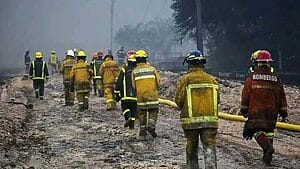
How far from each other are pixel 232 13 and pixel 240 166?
85.4ft

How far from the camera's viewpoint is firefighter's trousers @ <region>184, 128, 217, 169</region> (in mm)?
7004

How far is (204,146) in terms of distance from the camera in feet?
23.2

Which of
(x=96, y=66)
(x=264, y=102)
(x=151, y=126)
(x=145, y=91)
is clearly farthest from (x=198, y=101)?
(x=96, y=66)

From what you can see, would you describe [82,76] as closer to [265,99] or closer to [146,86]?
[146,86]

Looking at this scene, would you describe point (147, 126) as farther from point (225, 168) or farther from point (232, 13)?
point (232, 13)

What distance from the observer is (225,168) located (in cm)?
793

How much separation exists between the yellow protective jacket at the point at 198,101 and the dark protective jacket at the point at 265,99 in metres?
1.23

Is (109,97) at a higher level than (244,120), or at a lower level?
higher

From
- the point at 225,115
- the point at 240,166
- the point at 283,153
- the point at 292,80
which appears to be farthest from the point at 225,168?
the point at 292,80

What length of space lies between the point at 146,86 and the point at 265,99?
2.82 metres

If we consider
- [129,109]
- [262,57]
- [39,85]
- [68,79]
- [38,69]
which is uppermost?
[262,57]

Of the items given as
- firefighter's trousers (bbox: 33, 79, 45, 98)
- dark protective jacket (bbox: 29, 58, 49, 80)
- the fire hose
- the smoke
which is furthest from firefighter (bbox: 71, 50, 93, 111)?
the smoke

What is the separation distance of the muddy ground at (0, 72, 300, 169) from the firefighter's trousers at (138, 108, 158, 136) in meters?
0.21

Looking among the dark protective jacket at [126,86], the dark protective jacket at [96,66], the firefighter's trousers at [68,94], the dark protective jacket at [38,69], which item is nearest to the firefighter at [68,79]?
the firefighter's trousers at [68,94]
